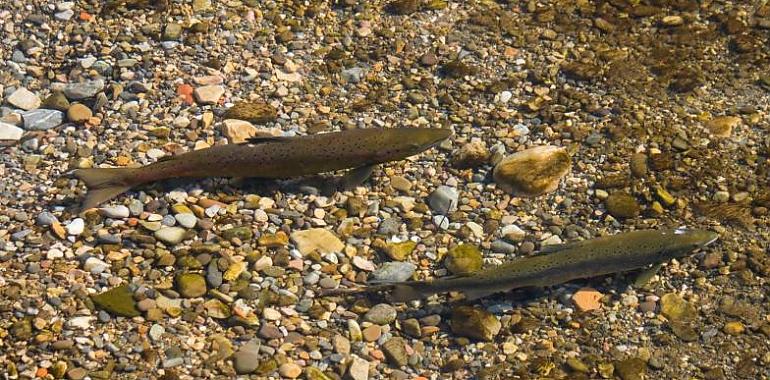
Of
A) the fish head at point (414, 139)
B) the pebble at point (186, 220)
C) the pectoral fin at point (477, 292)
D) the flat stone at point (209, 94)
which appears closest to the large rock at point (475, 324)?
the pectoral fin at point (477, 292)

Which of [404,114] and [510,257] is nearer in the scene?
[510,257]

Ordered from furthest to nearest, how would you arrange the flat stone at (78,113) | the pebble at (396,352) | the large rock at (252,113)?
the large rock at (252,113)
the flat stone at (78,113)
the pebble at (396,352)

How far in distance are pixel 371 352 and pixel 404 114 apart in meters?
2.39

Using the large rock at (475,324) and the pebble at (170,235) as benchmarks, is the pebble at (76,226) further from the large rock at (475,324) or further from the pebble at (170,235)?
the large rock at (475,324)

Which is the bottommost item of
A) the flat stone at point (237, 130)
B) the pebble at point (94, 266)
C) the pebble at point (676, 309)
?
the pebble at point (676, 309)

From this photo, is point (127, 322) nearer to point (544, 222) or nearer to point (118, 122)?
point (118, 122)

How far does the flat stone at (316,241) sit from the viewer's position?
634 centimetres

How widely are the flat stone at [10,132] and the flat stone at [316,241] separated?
2370 mm

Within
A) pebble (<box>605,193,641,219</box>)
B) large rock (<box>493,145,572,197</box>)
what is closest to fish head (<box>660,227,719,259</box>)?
pebble (<box>605,193,641,219</box>)

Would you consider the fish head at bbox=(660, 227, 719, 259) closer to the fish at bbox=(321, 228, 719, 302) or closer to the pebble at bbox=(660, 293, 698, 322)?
the fish at bbox=(321, 228, 719, 302)

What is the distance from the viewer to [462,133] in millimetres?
7320

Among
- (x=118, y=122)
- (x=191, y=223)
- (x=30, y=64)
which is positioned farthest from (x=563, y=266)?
(x=30, y=64)

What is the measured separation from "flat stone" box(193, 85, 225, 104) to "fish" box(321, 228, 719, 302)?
7.17 feet

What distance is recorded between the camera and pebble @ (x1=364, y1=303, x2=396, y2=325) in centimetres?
592
